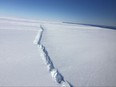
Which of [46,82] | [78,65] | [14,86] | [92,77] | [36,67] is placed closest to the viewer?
[14,86]

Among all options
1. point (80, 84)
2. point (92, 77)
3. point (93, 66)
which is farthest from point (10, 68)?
point (93, 66)

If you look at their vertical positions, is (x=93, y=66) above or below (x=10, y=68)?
below

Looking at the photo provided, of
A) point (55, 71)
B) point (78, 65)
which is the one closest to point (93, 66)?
point (78, 65)

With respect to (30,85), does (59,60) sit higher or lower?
lower

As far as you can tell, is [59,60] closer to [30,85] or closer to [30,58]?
[30,58]

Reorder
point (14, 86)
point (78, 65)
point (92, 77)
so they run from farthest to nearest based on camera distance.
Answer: point (78, 65) → point (92, 77) → point (14, 86)

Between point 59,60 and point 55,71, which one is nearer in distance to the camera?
point 55,71

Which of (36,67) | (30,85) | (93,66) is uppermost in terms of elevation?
(30,85)

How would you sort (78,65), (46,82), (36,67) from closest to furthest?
(46,82)
(36,67)
(78,65)

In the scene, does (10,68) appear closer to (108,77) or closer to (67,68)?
(67,68)
